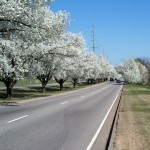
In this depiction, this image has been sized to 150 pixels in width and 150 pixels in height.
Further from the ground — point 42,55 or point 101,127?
point 42,55

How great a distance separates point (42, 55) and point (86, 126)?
79.4ft

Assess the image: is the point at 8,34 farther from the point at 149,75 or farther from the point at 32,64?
the point at 149,75

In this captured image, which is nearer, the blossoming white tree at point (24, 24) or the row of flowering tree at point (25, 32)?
the blossoming white tree at point (24, 24)

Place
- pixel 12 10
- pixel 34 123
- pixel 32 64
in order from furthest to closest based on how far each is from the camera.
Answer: pixel 32 64 < pixel 12 10 < pixel 34 123

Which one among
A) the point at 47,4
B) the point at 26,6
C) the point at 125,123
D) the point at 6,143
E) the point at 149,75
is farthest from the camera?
the point at 149,75

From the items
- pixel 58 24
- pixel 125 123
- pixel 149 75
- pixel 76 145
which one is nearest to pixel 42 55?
pixel 58 24

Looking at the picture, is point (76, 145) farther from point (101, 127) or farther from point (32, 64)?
point (32, 64)

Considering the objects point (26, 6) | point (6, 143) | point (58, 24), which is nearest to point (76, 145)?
point (6, 143)

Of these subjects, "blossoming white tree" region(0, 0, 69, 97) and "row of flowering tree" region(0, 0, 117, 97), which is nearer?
"blossoming white tree" region(0, 0, 69, 97)

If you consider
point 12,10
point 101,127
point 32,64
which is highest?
point 12,10

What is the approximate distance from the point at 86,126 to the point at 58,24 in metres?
15.0

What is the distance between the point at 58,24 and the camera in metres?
30.6

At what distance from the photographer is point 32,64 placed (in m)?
38.2

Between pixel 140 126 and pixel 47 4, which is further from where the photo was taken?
pixel 47 4
